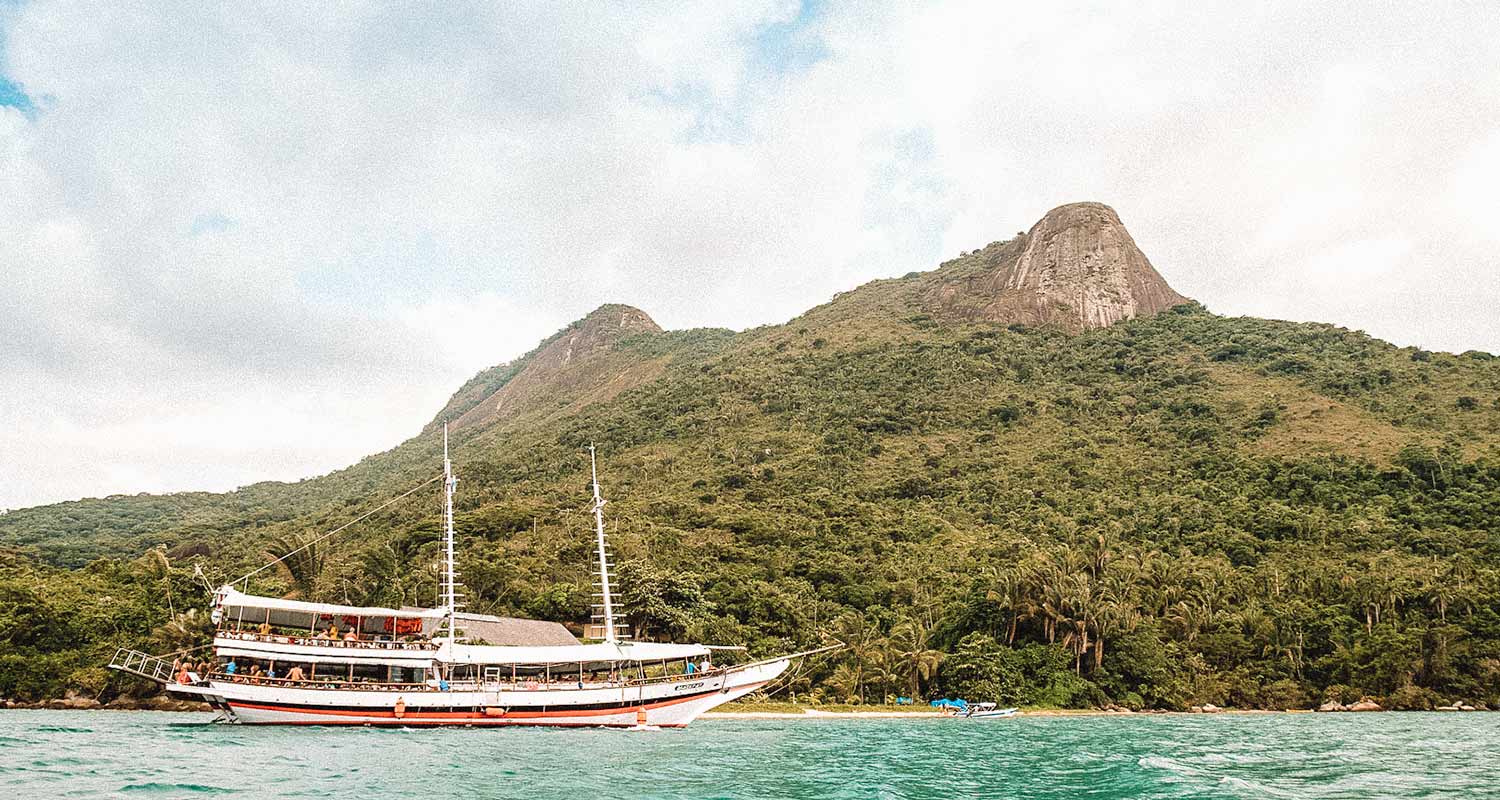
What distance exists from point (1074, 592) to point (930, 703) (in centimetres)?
1149

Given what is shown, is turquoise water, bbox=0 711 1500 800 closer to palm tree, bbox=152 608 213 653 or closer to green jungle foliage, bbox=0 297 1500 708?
palm tree, bbox=152 608 213 653

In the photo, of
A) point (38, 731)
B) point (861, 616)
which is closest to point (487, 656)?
point (38, 731)

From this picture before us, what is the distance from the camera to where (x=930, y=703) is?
60781mm

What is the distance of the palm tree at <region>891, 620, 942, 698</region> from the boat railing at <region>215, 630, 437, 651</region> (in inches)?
1220

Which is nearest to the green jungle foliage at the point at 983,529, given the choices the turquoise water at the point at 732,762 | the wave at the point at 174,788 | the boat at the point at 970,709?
the boat at the point at 970,709

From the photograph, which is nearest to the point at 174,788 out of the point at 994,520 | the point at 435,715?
the point at 435,715

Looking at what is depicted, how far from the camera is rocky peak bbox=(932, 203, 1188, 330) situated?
16438cm

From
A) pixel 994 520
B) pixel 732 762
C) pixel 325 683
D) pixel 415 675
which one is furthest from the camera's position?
pixel 994 520

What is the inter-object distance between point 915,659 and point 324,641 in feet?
115

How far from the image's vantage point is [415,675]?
4053 centimetres

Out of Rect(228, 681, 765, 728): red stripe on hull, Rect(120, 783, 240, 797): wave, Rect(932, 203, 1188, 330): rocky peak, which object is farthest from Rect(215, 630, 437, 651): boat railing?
Rect(932, 203, 1188, 330): rocky peak

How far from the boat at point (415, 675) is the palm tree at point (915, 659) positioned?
17.7 m

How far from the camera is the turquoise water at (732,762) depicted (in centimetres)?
2302

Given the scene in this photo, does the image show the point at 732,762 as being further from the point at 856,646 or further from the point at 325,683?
the point at 856,646
